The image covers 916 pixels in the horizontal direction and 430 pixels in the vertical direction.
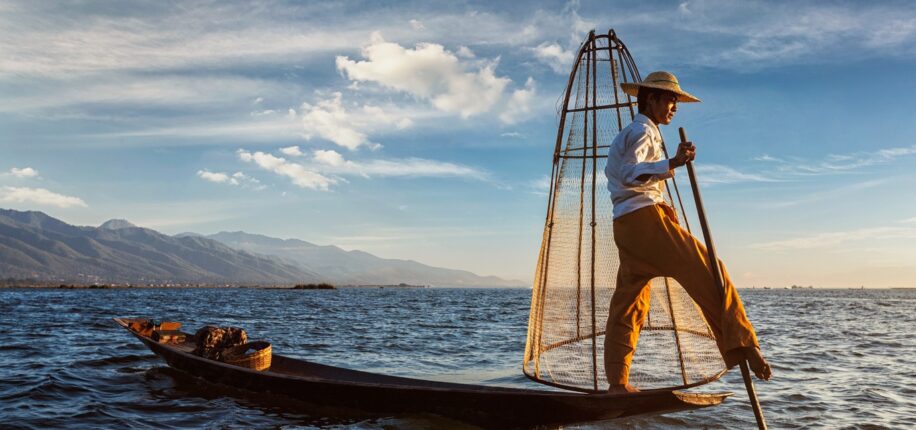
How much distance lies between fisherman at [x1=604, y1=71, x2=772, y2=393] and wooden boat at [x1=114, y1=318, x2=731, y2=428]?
30cm

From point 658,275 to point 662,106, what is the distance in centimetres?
149

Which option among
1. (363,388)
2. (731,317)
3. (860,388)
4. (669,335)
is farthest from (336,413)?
(860,388)

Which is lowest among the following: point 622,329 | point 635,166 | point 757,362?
point 757,362

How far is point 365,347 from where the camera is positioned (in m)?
16.6

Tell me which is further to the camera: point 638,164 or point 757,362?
point 638,164

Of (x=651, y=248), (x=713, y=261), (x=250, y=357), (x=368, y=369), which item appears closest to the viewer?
(x=713, y=261)

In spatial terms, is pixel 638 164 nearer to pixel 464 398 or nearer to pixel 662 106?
pixel 662 106

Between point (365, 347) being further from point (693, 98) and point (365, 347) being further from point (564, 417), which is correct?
point (693, 98)

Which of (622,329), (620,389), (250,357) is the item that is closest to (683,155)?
(622,329)

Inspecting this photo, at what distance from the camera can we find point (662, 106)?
5.54 m

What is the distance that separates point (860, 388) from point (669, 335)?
5.03m

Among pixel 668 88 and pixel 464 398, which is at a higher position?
pixel 668 88

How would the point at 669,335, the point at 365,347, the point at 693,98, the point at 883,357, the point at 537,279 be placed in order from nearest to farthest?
the point at 693,98 < the point at 537,279 < the point at 669,335 < the point at 883,357 < the point at 365,347

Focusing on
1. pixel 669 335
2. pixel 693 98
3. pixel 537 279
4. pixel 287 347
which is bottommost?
pixel 287 347
